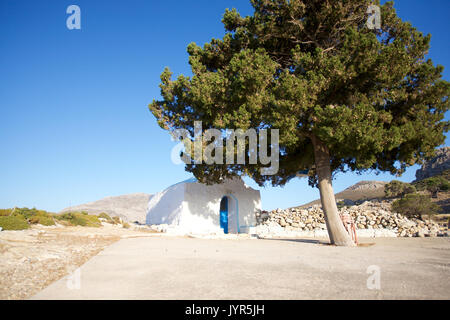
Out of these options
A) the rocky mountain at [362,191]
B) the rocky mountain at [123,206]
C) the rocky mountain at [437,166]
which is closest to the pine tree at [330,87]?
the rocky mountain at [123,206]

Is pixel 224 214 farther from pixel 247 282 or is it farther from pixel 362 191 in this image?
pixel 362 191

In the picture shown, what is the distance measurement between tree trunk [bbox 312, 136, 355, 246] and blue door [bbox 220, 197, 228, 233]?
9.28 m

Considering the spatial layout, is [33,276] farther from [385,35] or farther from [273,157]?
[385,35]

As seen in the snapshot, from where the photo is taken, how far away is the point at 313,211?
757 inches

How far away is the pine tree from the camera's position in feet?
27.7

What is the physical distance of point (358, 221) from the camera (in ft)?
58.2

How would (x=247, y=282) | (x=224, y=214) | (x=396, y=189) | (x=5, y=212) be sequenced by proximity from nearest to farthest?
(x=247, y=282) < (x=5, y=212) < (x=224, y=214) < (x=396, y=189)

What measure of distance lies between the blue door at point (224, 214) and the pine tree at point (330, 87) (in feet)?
25.2

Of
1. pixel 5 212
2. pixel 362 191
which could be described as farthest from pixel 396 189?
pixel 5 212

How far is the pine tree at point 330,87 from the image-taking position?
844 cm

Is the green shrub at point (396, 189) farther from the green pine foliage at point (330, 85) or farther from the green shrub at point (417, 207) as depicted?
→ the green pine foliage at point (330, 85)

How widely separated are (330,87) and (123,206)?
49029mm

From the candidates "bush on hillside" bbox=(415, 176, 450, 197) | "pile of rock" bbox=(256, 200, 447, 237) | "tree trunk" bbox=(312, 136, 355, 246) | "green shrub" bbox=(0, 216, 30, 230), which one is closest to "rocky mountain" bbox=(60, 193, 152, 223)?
"pile of rock" bbox=(256, 200, 447, 237)
